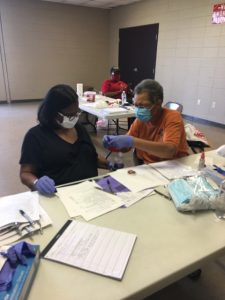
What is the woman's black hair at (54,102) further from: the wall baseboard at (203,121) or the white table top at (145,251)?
the wall baseboard at (203,121)

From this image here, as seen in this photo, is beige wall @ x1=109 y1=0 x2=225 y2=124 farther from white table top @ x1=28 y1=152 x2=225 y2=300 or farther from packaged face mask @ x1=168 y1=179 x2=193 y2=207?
white table top @ x1=28 y1=152 x2=225 y2=300

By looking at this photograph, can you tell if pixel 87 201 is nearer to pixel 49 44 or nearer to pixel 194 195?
pixel 194 195

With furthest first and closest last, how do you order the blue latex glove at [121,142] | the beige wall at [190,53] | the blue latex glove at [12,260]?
the beige wall at [190,53]
the blue latex glove at [121,142]
the blue latex glove at [12,260]

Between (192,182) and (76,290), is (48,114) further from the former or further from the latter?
(76,290)

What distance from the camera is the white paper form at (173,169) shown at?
139 centimetres

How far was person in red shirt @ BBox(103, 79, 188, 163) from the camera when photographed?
150 centimetres

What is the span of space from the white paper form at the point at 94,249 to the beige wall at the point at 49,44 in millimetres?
6883

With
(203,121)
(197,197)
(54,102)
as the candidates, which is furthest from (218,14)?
(197,197)

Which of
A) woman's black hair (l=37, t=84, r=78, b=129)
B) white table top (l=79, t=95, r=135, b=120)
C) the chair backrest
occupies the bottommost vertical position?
white table top (l=79, t=95, r=135, b=120)

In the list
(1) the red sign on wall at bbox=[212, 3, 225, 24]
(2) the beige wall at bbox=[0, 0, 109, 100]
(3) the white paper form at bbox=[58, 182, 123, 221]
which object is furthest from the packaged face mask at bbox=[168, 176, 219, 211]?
(2) the beige wall at bbox=[0, 0, 109, 100]

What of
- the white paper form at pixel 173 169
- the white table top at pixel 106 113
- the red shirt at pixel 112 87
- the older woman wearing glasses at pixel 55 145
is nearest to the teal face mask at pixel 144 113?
the white paper form at pixel 173 169

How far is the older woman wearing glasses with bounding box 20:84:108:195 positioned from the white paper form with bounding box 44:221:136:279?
1.57 ft

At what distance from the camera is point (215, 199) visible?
104 cm

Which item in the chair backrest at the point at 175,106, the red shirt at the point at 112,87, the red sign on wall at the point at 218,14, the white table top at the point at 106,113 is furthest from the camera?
the red shirt at the point at 112,87
